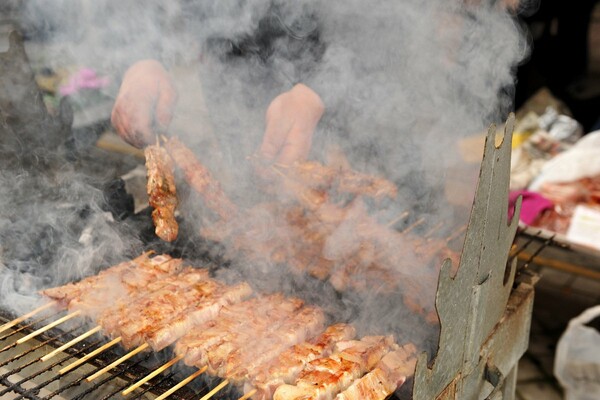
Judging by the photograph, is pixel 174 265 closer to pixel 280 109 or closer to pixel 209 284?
pixel 209 284

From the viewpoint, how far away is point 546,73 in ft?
31.9

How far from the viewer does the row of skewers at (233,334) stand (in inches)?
103

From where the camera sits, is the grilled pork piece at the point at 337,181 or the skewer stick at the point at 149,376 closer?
the skewer stick at the point at 149,376

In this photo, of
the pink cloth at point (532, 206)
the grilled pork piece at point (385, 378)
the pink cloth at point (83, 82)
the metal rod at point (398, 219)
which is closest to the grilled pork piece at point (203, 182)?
the metal rod at point (398, 219)

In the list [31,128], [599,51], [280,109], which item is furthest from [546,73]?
[31,128]

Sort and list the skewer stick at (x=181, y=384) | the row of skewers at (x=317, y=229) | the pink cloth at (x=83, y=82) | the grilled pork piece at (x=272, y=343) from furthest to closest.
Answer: the pink cloth at (x=83, y=82)
the row of skewers at (x=317, y=229)
the grilled pork piece at (x=272, y=343)
the skewer stick at (x=181, y=384)

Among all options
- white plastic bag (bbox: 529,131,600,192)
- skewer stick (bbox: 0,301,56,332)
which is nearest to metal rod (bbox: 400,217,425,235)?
skewer stick (bbox: 0,301,56,332)

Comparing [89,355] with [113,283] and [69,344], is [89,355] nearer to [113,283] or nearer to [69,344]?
[69,344]

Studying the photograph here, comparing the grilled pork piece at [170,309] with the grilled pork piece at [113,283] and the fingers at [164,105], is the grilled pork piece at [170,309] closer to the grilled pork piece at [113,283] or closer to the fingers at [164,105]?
the grilled pork piece at [113,283]

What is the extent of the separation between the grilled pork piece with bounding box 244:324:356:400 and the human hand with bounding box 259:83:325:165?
1.60 meters

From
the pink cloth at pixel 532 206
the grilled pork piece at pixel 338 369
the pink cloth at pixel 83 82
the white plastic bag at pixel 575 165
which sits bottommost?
the pink cloth at pixel 532 206

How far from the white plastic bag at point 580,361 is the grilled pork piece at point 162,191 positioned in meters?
3.39

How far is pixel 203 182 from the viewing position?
4070 millimetres

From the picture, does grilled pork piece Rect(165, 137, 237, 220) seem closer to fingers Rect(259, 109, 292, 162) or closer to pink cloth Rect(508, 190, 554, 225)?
fingers Rect(259, 109, 292, 162)
